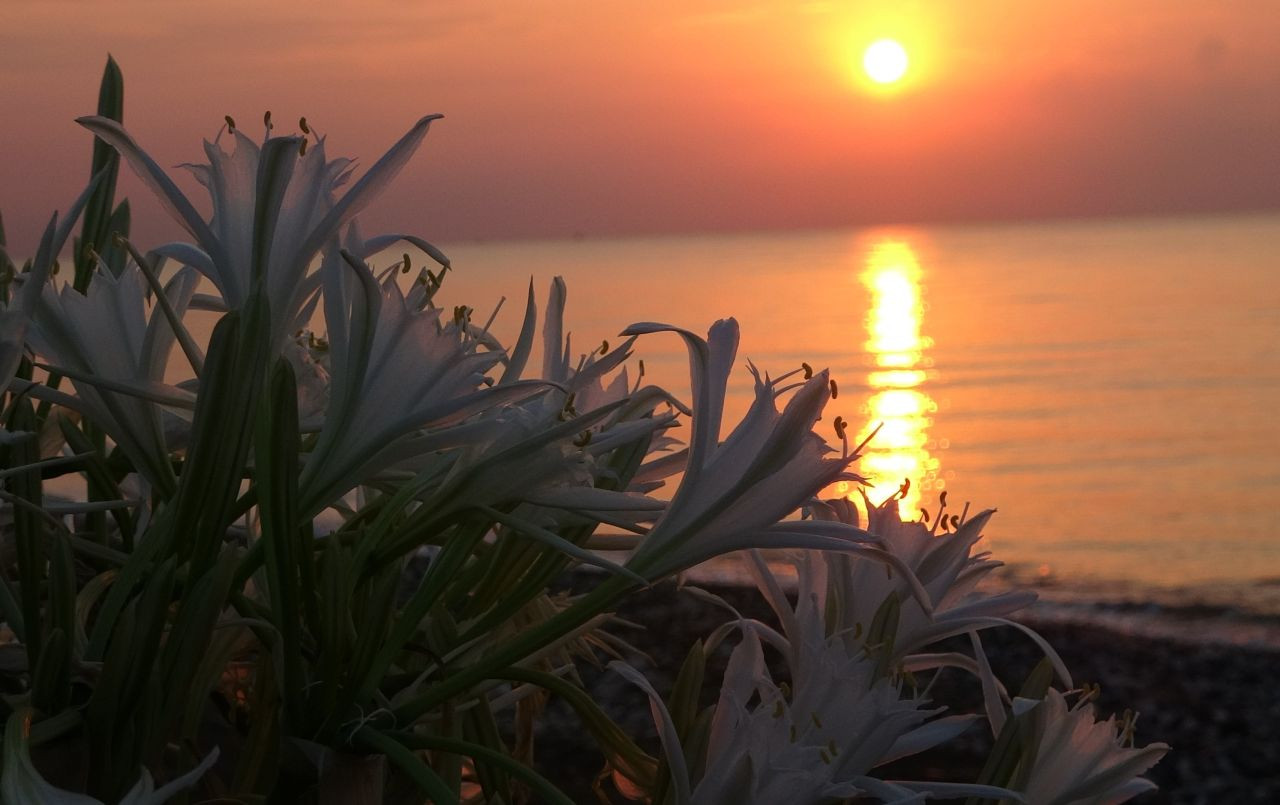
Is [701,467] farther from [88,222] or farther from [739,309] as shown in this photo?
[739,309]

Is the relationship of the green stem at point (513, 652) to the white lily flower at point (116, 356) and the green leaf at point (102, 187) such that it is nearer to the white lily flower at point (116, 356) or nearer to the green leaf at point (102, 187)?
the white lily flower at point (116, 356)

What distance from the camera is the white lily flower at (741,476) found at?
414 mm

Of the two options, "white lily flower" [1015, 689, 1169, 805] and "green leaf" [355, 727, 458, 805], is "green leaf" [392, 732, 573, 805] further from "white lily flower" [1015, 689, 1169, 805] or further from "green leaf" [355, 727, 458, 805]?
"white lily flower" [1015, 689, 1169, 805]

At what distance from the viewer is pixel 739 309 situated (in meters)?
31.4

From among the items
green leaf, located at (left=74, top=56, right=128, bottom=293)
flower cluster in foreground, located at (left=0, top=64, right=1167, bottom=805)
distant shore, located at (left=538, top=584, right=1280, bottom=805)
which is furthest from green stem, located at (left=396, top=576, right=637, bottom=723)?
distant shore, located at (left=538, top=584, right=1280, bottom=805)

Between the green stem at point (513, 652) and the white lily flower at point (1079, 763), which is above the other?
the green stem at point (513, 652)

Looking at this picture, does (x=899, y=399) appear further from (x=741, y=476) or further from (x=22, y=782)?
(x=22, y=782)

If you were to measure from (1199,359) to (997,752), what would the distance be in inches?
792

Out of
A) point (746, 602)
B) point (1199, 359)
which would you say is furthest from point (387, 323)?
point (1199, 359)

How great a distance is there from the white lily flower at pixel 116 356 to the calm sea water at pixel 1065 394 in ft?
0.86

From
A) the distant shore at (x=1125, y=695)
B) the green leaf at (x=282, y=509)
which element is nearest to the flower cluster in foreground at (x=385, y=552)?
the green leaf at (x=282, y=509)

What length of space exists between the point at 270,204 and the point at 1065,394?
16931 millimetres

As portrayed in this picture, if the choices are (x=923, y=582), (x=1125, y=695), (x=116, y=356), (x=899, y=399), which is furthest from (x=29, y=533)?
(x=899, y=399)

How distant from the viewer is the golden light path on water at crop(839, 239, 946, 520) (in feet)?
35.3
